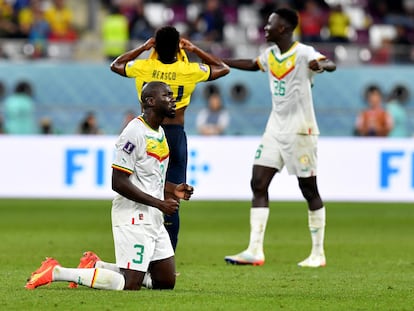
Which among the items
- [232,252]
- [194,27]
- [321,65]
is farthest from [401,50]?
[321,65]

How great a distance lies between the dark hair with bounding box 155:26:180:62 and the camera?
10.6 m

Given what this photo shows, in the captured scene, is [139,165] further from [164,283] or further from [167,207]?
[164,283]

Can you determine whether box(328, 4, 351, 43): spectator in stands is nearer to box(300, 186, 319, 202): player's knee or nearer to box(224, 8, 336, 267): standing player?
box(224, 8, 336, 267): standing player

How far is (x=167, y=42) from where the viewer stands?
10.7 meters

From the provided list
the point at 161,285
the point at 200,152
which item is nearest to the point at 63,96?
the point at 200,152

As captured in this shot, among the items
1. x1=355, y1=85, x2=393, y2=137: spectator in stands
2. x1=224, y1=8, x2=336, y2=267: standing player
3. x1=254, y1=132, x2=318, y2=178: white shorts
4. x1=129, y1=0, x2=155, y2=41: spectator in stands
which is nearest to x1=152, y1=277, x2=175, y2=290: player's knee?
x1=224, y1=8, x2=336, y2=267: standing player

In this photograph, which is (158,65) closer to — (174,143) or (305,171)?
(174,143)

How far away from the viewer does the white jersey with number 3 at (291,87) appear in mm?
12570

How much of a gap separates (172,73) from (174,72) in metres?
0.02

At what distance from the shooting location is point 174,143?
1106cm

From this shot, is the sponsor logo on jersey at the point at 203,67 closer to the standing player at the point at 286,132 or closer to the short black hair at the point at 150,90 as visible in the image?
the standing player at the point at 286,132

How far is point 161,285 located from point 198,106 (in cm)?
1653

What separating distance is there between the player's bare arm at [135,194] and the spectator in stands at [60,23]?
58.8 feet

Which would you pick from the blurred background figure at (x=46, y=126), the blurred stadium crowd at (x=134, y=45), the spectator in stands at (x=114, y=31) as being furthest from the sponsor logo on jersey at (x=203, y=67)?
the spectator in stands at (x=114, y=31)
